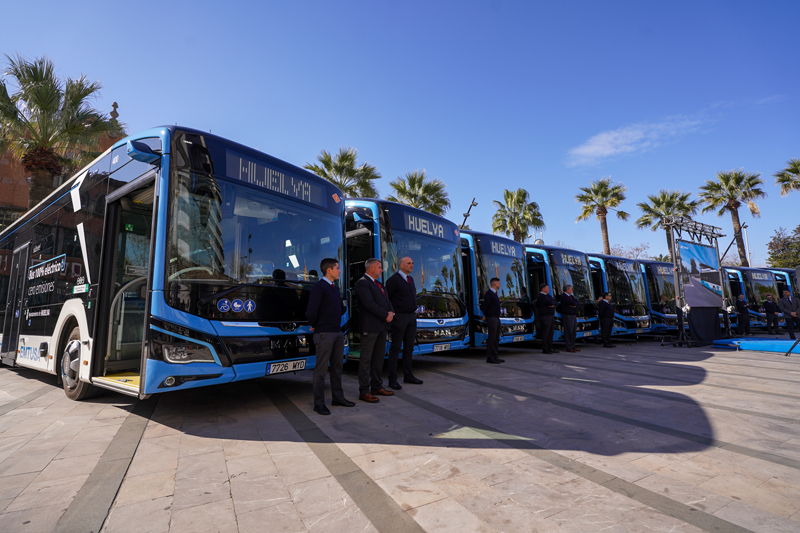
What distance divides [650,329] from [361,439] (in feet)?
49.5

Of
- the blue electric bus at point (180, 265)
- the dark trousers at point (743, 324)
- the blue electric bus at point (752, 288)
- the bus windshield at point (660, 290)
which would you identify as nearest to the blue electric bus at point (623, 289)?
the bus windshield at point (660, 290)

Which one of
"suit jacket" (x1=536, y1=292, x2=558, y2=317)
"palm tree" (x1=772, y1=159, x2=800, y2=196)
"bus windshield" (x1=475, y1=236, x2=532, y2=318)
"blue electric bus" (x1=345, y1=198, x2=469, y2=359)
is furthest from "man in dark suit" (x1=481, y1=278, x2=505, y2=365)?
"palm tree" (x1=772, y1=159, x2=800, y2=196)

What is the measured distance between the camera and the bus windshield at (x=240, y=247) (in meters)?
4.20

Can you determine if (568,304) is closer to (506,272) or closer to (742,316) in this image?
(506,272)

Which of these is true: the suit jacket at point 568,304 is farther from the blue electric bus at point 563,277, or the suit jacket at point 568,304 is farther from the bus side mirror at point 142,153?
the bus side mirror at point 142,153

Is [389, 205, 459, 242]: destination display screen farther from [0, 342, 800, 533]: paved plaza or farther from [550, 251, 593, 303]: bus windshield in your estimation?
[550, 251, 593, 303]: bus windshield

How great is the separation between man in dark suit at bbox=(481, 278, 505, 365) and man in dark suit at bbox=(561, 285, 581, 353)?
126 inches

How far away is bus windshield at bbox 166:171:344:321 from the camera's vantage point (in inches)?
165

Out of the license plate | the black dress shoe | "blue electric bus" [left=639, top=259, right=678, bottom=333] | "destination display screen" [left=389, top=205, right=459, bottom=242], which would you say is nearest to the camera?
the license plate

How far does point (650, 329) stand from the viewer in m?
15.3

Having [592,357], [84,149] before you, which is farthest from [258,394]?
[84,149]

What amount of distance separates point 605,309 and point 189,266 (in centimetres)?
1246

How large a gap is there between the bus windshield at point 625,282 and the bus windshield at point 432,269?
901cm

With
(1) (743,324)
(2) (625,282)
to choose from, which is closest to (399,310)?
(2) (625,282)
